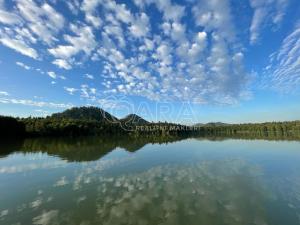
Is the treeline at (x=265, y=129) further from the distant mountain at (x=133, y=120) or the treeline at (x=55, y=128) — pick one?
the treeline at (x=55, y=128)

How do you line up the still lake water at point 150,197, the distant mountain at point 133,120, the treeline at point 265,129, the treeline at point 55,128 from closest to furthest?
the still lake water at point 150,197 → the treeline at point 55,128 → the treeline at point 265,129 → the distant mountain at point 133,120

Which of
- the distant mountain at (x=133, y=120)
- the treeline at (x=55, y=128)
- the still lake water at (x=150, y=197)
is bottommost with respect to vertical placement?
the still lake water at (x=150, y=197)

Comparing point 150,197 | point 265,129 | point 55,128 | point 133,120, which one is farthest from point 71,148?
point 265,129

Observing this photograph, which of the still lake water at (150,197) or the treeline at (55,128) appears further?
the treeline at (55,128)

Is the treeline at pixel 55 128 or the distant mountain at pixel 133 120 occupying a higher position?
the distant mountain at pixel 133 120

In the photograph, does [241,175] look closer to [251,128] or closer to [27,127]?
[27,127]

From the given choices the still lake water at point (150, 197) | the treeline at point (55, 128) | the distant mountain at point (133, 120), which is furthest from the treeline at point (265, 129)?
the still lake water at point (150, 197)

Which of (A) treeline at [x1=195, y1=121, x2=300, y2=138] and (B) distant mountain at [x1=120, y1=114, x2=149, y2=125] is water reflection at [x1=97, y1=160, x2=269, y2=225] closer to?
(A) treeline at [x1=195, y1=121, x2=300, y2=138]

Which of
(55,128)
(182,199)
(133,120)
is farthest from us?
(133,120)

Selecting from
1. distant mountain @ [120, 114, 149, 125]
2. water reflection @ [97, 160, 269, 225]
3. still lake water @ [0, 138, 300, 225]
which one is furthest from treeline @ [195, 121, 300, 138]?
water reflection @ [97, 160, 269, 225]

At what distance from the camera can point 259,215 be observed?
9.86 m

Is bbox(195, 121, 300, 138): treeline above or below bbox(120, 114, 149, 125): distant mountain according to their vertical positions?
below

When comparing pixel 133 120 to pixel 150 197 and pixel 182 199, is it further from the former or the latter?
pixel 182 199

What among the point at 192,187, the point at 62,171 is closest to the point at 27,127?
the point at 62,171
